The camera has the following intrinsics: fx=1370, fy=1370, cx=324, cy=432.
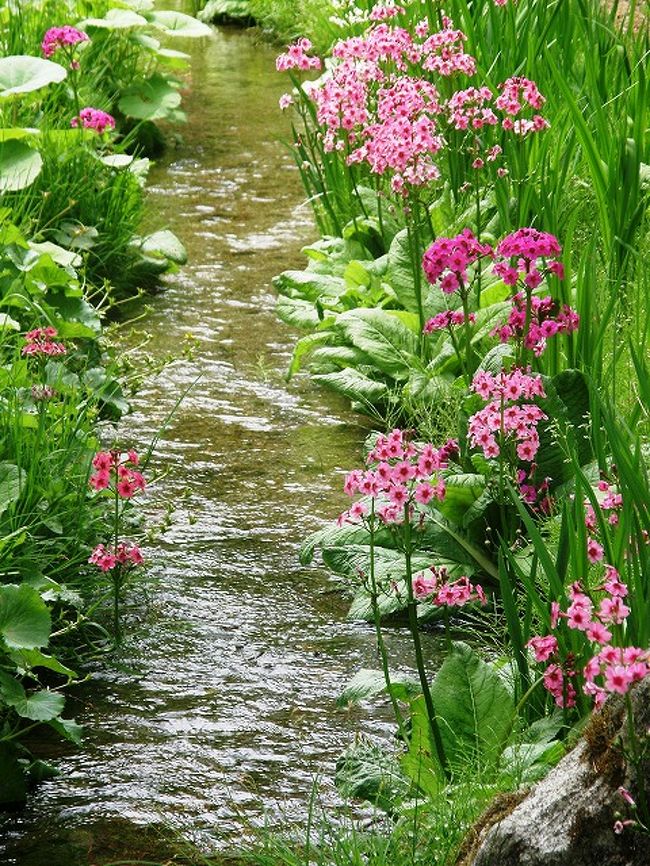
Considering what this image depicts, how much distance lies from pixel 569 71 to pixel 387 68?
1.01 m

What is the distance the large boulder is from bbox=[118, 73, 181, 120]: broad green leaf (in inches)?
244

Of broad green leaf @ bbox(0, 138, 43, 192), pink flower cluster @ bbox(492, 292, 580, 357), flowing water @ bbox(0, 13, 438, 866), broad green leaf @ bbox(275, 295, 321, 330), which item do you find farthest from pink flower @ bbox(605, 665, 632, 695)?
broad green leaf @ bbox(0, 138, 43, 192)

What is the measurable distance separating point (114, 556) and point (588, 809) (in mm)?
1612

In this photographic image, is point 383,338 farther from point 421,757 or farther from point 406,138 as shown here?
point 421,757

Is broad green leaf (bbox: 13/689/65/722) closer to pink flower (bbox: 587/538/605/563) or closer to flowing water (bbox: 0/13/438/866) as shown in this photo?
flowing water (bbox: 0/13/438/866)

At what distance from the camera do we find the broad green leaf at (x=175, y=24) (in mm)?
8402

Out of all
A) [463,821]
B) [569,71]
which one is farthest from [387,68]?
[463,821]

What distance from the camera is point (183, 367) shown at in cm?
523

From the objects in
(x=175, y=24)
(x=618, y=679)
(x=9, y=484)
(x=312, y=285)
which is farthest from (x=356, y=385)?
(x=175, y=24)

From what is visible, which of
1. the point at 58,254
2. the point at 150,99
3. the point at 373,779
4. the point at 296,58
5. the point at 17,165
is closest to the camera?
the point at 373,779

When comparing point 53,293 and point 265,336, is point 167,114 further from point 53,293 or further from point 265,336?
point 53,293

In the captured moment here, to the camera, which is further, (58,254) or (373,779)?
(58,254)

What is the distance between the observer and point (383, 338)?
4.70m

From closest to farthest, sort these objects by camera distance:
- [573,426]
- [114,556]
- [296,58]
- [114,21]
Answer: [114,556]
[573,426]
[296,58]
[114,21]
